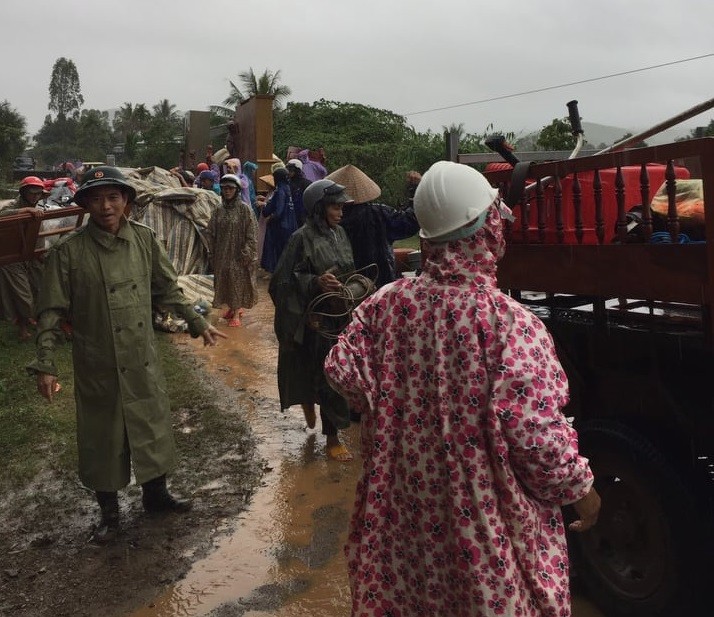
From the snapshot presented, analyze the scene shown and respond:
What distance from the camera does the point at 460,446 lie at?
187 cm

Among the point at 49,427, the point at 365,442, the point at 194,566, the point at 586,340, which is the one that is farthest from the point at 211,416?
the point at 365,442

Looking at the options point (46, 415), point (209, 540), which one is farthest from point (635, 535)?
point (46, 415)

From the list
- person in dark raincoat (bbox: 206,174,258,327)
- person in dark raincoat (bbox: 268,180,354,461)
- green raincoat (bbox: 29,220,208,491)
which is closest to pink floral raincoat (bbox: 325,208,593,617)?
green raincoat (bbox: 29,220,208,491)

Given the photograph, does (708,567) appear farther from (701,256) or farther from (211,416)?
(211,416)

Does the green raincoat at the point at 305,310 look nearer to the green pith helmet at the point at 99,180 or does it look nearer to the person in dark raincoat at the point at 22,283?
the green pith helmet at the point at 99,180

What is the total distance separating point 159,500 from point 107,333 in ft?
A: 3.36

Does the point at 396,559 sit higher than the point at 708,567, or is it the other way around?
the point at 396,559

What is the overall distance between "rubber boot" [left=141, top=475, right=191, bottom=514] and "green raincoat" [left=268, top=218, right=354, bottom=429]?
1136 millimetres

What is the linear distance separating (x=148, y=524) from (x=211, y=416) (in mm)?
1846

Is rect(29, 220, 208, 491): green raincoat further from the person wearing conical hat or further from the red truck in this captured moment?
the person wearing conical hat

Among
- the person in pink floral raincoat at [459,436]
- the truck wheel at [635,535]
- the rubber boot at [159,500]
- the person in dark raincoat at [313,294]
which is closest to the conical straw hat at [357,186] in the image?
the person in dark raincoat at [313,294]

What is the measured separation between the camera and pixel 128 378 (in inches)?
153

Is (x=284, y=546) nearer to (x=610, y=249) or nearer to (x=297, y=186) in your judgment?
(x=610, y=249)

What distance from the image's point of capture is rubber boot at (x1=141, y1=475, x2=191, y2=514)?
4207mm
